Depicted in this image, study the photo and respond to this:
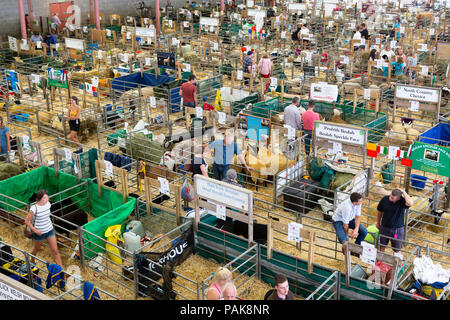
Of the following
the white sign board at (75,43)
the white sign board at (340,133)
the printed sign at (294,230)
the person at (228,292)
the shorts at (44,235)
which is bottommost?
the shorts at (44,235)

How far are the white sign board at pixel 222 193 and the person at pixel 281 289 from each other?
178cm

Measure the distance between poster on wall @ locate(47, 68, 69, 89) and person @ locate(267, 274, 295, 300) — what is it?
11888 mm

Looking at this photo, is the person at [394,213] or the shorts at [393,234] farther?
the shorts at [393,234]

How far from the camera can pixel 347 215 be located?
9.16 m

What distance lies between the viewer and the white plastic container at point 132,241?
984 cm

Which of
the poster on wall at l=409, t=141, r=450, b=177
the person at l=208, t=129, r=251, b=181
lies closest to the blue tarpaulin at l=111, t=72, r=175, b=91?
the person at l=208, t=129, r=251, b=181

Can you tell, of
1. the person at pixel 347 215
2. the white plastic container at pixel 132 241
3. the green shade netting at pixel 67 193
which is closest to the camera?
the person at pixel 347 215

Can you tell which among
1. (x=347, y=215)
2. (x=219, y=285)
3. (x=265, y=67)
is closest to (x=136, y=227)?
(x=219, y=285)

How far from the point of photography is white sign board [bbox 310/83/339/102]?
15.0 meters

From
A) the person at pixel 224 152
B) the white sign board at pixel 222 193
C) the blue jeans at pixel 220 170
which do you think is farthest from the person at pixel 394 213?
the blue jeans at pixel 220 170

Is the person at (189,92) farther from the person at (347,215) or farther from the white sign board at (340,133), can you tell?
the person at (347,215)

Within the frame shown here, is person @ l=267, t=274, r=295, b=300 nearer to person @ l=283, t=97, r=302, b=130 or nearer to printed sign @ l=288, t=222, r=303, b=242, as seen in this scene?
printed sign @ l=288, t=222, r=303, b=242

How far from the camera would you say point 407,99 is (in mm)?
13977

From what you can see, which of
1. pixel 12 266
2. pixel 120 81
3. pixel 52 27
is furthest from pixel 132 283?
pixel 52 27
